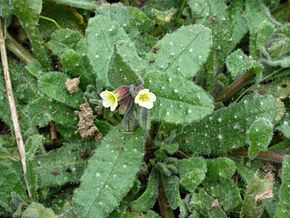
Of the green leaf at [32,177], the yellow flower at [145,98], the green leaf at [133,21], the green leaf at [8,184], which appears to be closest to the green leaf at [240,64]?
the green leaf at [133,21]

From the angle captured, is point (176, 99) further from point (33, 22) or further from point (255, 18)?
point (33, 22)

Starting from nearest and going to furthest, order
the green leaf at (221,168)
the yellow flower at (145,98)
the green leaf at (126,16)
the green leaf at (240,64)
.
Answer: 1. the yellow flower at (145,98)
2. the green leaf at (221,168)
3. the green leaf at (240,64)
4. the green leaf at (126,16)

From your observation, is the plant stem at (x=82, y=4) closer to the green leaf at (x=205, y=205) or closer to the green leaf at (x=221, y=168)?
the green leaf at (x=221, y=168)

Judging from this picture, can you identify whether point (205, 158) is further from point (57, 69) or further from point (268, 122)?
point (57, 69)

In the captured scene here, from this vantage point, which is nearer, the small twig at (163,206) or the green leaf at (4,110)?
the small twig at (163,206)

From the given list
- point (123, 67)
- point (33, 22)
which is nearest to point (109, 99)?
point (123, 67)

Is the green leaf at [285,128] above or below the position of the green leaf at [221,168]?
above
